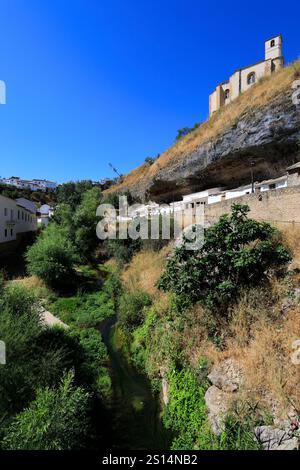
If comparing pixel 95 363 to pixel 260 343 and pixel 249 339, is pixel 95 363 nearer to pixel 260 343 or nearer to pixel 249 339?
pixel 249 339

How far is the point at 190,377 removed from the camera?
6.06 m

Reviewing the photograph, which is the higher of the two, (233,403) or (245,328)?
(245,328)

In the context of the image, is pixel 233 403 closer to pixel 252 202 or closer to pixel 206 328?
pixel 206 328

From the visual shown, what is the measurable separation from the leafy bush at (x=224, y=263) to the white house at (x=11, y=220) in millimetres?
17116

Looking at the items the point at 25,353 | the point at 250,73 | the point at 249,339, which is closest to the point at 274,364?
the point at 249,339

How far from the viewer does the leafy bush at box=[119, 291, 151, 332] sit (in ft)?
32.6

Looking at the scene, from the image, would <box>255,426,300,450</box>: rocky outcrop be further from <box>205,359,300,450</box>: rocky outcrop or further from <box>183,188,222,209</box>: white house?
<box>183,188,222,209</box>: white house

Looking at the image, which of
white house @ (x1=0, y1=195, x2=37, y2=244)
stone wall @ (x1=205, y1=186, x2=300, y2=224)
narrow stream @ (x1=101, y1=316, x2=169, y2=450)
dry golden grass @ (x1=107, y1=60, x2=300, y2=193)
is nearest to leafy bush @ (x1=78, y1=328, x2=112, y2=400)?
narrow stream @ (x1=101, y1=316, x2=169, y2=450)

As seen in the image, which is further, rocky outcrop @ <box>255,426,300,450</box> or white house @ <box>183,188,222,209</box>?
white house @ <box>183,188,222,209</box>

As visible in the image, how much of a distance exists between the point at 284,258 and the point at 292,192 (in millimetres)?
3438

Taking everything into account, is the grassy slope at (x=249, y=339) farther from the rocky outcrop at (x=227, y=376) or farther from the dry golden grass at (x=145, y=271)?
the dry golden grass at (x=145, y=271)

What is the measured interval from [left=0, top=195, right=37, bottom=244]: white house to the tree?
59.1 ft

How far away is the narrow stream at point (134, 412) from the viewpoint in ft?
17.7

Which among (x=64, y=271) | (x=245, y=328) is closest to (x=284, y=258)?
(x=245, y=328)
